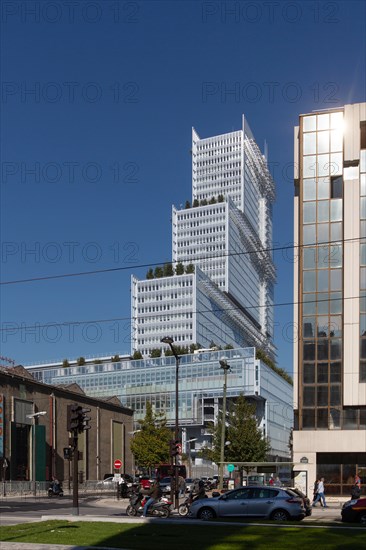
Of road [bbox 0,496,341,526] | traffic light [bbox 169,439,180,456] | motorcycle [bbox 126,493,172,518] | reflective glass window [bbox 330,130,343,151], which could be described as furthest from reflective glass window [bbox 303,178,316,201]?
motorcycle [bbox 126,493,172,518]

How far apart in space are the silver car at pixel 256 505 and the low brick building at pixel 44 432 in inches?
1827

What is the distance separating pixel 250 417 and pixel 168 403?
86.2 m

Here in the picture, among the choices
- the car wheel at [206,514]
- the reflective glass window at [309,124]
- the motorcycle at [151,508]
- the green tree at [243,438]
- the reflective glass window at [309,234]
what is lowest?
the green tree at [243,438]

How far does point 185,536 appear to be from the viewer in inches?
908

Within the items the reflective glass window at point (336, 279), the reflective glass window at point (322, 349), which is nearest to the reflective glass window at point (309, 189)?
the reflective glass window at point (336, 279)

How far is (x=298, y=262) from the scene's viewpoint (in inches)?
2628

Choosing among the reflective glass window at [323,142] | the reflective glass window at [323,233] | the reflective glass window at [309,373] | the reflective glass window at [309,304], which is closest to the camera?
the reflective glass window at [309,373]

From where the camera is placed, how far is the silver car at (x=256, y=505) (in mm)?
31156

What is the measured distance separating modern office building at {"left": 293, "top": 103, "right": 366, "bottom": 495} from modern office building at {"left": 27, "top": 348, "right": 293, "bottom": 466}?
9399 centimetres

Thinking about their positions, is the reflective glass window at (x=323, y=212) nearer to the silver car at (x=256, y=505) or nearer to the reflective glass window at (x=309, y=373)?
the reflective glass window at (x=309, y=373)

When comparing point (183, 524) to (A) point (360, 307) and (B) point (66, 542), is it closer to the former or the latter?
(B) point (66, 542)

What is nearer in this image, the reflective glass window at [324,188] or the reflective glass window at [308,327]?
the reflective glass window at [308,327]

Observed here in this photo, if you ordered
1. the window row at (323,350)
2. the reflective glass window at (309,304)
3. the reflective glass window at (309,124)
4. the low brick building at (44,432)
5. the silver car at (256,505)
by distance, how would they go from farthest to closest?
1. the low brick building at (44,432)
2. the reflective glass window at (309,124)
3. the reflective glass window at (309,304)
4. the window row at (323,350)
5. the silver car at (256,505)

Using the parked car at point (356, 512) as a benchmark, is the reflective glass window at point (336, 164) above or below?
above
